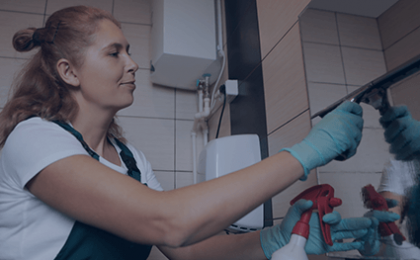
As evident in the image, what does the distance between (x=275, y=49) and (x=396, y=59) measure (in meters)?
0.63

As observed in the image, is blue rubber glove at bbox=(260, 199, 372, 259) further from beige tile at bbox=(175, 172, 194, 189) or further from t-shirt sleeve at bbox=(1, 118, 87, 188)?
beige tile at bbox=(175, 172, 194, 189)

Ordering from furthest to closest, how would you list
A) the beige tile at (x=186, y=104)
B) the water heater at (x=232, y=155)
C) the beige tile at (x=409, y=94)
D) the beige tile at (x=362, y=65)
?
1. the beige tile at (x=186, y=104)
2. the water heater at (x=232, y=155)
3. the beige tile at (x=362, y=65)
4. the beige tile at (x=409, y=94)

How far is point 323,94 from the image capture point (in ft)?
2.79

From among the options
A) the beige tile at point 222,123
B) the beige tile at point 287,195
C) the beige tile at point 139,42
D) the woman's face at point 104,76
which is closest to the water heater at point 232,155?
the beige tile at point 287,195

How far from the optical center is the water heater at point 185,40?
1.82 m

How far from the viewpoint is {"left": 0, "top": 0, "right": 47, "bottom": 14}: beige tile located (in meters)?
2.09

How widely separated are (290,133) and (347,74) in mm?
329

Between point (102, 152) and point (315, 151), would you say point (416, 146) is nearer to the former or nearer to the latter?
point (315, 151)

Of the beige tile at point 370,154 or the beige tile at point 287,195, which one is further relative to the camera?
the beige tile at point 287,195

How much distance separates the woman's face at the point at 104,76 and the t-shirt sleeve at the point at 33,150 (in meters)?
0.25

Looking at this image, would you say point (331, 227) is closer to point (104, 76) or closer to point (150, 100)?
point (104, 76)

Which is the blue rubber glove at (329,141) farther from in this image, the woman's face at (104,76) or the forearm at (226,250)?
the woman's face at (104,76)

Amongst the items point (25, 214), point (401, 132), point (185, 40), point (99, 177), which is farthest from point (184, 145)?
point (401, 132)

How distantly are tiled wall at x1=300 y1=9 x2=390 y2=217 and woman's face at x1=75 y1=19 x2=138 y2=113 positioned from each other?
23.7 inches
